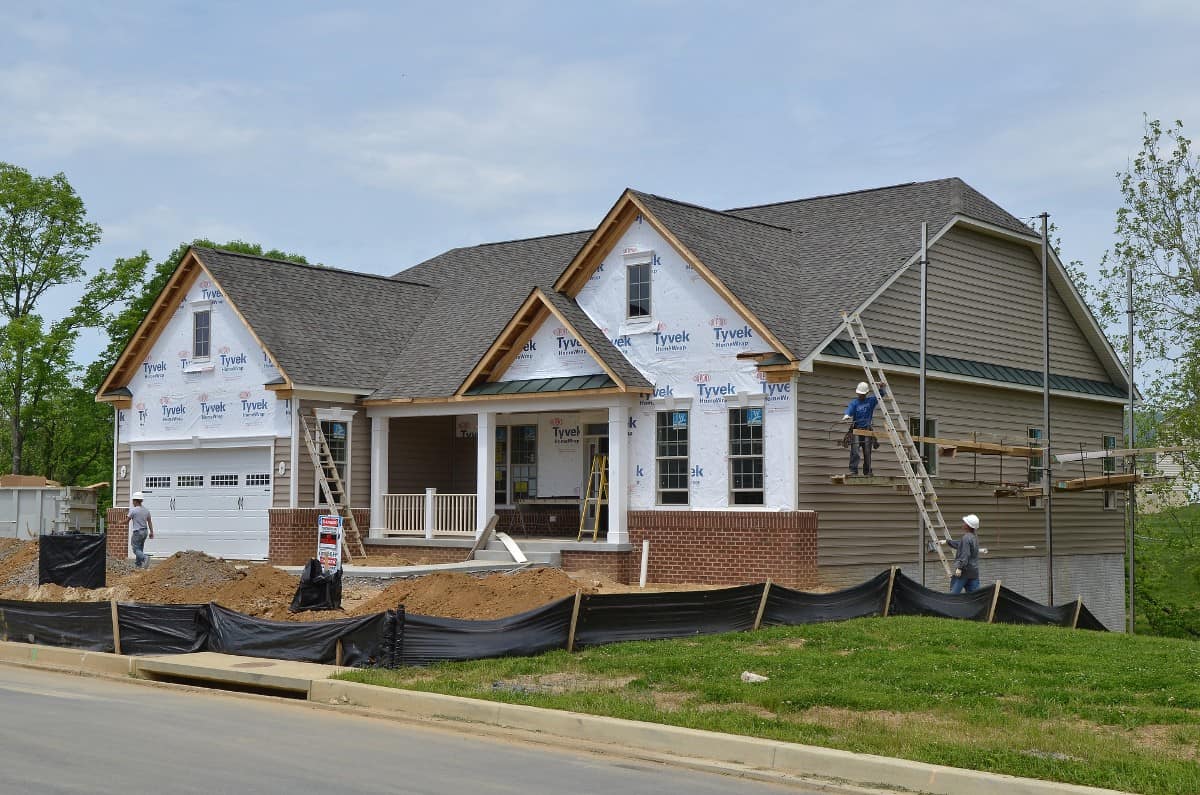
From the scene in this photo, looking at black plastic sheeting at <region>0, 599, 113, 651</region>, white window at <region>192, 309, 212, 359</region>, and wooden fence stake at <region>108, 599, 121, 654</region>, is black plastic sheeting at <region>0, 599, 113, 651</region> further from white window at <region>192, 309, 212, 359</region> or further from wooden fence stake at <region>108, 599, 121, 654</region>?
white window at <region>192, 309, 212, 359</region>

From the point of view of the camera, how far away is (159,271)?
2101 inches

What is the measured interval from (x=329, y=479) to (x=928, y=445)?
41.7ft

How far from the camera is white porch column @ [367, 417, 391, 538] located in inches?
1200

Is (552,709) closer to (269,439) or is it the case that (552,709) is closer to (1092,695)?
(1092,695)

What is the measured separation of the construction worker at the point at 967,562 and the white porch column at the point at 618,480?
6.37 meters

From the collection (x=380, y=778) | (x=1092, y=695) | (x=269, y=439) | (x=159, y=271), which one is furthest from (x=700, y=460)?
(x=159, y=271)

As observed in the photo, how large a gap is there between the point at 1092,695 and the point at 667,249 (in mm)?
14773

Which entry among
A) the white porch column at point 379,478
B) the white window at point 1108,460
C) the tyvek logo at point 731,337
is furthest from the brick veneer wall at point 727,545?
the white window at point 1108,460

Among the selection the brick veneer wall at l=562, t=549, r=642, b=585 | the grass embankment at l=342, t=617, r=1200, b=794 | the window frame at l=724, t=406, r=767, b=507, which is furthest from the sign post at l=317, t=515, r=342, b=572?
the window frame at l=724, t=406, r=767, b=507

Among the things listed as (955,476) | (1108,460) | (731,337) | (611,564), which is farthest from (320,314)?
(1108,460)

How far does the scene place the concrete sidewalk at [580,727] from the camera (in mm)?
10391

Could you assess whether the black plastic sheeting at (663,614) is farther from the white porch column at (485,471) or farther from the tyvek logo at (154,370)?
the tyvek logo at (154,370)

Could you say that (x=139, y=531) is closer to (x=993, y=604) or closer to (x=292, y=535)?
(x=292, y=535)

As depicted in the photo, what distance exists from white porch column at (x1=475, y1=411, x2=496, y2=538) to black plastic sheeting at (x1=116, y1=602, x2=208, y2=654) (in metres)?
10.5
